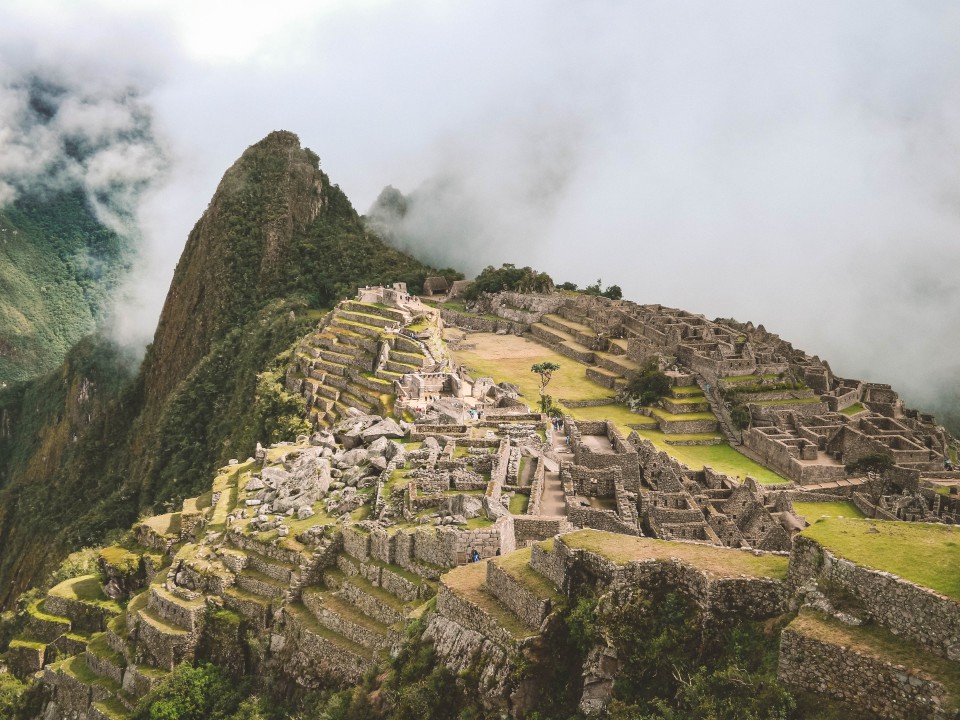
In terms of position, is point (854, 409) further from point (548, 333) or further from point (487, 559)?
point (487, 559)

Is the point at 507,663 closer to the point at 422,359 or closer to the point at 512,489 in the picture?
the point at 512,489

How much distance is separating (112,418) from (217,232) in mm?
24947

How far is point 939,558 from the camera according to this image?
31.9 feet

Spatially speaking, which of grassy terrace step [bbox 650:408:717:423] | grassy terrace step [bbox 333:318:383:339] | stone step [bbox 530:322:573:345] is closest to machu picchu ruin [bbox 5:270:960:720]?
grassy terrace step [bbox 333:318:383:339]

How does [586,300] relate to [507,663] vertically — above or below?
above

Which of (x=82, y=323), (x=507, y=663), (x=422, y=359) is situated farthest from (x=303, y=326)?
Answer: (x=82, y=323)

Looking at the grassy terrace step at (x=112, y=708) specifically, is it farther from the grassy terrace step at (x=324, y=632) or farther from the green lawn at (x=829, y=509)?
the green lawn at (x=829, y=509)

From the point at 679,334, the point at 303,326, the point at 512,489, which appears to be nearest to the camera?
the point at 512,489

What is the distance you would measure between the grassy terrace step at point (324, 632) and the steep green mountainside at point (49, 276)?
406 feet

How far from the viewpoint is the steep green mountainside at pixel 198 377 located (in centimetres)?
6342

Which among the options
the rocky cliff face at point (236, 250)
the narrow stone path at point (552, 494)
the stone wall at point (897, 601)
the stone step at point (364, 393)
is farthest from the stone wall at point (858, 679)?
the rocky cliff face at point (236, 250)

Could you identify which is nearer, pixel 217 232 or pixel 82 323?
pixel 217 232

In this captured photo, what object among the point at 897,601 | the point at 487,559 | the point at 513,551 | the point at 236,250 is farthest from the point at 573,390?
the point at 236,250

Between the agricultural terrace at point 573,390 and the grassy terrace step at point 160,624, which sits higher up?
the agricultural terrace at point 573,390
